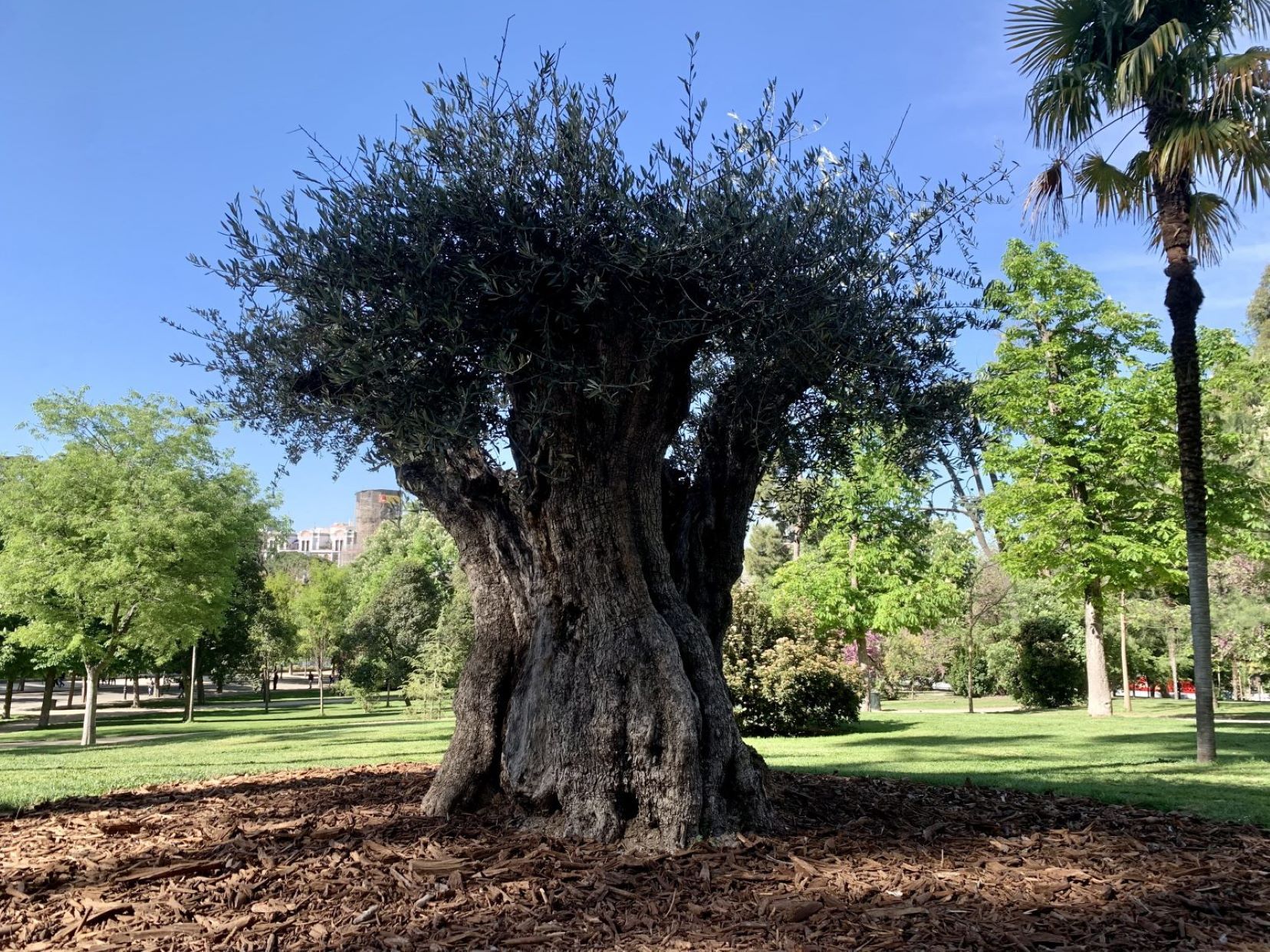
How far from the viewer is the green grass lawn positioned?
428 inches

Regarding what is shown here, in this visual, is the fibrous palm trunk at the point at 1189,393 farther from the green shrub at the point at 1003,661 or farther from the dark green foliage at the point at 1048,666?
the green shrub at the point at 1003,661

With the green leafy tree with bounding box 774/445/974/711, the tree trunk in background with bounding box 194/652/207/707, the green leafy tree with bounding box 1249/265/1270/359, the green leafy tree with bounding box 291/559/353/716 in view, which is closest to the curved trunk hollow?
the green leafy tree with bounding box 774/445/974/711

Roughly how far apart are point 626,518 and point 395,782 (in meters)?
4.93

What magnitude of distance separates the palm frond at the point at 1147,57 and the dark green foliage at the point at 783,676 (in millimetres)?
12705

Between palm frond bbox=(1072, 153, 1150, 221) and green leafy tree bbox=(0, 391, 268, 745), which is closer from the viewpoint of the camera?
palm frond bbox=(1072, 153, 1150, 221)

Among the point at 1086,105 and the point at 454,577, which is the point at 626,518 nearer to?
the point at 1086,105

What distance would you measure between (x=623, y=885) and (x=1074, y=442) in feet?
77.9

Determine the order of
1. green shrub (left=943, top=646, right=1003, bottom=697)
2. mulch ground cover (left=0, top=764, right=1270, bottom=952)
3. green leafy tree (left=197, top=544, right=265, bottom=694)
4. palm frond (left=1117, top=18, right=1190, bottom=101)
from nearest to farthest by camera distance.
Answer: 1. mulch ground cover (left=0, top=764, right=1270, bottom=952)
2. palm frond (left=1117, top=18, right=1190, bottom=101)
3. green leafy tree (left=197, top=544, right=265, bottom=694)
4. green shrub (left=943, top=646, right=1003, bottom=697)

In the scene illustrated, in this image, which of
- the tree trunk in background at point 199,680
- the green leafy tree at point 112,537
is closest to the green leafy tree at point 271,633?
the tree trunk in background at point 199,680

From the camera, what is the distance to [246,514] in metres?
26.4

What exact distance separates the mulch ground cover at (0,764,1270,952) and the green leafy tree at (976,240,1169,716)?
1757cm

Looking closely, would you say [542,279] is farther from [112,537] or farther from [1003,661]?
[1003,661]

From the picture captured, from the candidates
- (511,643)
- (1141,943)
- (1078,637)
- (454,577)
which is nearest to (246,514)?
(454,577)

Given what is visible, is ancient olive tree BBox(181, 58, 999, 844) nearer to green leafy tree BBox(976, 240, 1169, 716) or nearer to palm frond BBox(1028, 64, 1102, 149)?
palm frond BBox(1028, 64, 1102, 149)
